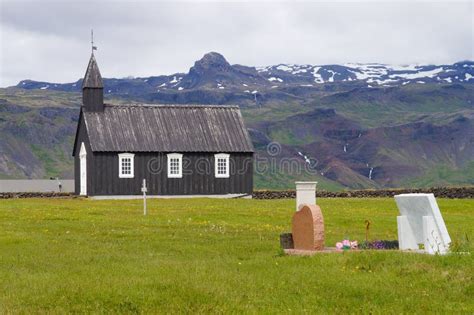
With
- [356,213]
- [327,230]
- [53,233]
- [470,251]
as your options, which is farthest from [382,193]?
[470,251]

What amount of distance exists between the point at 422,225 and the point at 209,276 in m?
6.97

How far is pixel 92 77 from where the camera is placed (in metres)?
67.8

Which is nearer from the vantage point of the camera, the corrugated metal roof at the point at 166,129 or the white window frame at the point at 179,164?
the corrugated metal roof at the point at 166,129

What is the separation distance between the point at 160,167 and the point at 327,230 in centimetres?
3529

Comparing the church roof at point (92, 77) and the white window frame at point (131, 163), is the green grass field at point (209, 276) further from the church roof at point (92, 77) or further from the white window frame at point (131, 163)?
the church roof at point (92, 77)

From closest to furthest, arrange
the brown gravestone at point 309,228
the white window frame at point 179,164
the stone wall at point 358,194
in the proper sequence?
the brown gravestone at point 309,228 < the white window frame at point 179,164 < the stone wall at point 358,194

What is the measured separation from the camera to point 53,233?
28.4 m

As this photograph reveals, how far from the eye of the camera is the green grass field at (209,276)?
1468cm

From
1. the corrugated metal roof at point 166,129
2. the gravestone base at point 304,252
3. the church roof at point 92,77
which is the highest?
the church roof at point 92,77

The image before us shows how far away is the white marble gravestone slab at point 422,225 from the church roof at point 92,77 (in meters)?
48.2

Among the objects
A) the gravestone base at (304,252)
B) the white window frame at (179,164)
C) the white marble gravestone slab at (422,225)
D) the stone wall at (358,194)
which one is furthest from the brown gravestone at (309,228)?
the stone wall at (358,194)

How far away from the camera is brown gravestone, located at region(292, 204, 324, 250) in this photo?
70.7 feet

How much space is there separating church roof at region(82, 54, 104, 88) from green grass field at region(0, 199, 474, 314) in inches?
1546

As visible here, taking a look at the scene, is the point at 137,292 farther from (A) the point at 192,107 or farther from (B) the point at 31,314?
(A) the point at 192,107
